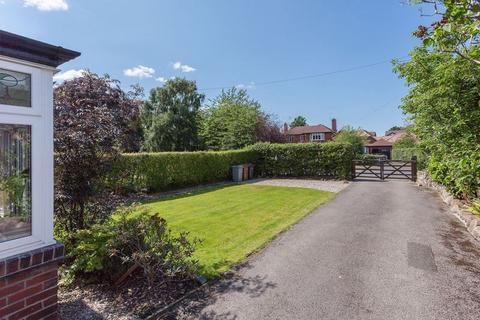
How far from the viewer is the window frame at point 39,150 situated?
2.47 m

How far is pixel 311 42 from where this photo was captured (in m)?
15.1

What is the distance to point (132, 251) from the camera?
3.56 metres

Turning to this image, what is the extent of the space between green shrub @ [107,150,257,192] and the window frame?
553cm

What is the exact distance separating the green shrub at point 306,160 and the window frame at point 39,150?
48.6 ft

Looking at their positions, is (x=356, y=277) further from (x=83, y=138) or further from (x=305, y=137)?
(x=305, y=137)

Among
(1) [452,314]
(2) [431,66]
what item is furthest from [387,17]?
(1) [452,314]

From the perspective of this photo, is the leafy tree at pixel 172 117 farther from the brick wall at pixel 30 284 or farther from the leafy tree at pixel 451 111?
the brick wall at pixel 30 284

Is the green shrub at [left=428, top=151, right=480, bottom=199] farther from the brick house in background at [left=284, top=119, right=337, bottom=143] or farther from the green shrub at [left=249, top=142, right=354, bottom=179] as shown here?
the brick house in background at [left=284, top=119, right=337, bottom=143]

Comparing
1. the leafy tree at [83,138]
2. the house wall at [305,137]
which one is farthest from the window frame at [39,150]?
the house wall at [305,137]

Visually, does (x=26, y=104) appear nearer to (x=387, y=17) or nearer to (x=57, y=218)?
(x=57, y=218)

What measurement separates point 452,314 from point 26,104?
16.4 feet

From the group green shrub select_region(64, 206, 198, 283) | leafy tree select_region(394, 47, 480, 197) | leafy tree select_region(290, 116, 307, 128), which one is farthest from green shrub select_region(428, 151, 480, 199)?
leafy tree select_region(290, 116, 307, 128)

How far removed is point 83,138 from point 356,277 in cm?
450

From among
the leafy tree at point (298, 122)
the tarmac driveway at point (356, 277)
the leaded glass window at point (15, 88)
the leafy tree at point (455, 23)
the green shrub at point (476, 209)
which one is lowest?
the tarmac driveway at point (356, 277)
